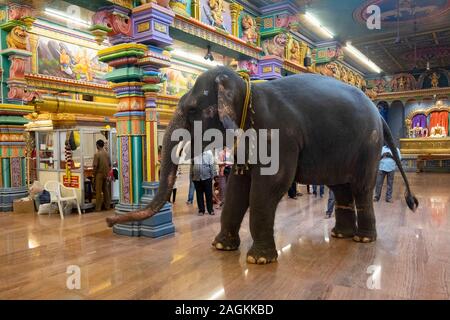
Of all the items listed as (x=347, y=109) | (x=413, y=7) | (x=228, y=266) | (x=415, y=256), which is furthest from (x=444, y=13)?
(x=228, y=266)

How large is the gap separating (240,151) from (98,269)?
1.79 meters

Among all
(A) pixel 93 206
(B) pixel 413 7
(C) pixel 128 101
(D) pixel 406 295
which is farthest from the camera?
(B) pixel 413 7

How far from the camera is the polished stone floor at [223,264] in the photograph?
3.02 metres

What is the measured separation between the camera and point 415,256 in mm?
3900

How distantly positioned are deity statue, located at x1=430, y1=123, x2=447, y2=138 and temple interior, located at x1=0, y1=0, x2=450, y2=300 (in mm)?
5893

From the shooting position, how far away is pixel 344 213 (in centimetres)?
467

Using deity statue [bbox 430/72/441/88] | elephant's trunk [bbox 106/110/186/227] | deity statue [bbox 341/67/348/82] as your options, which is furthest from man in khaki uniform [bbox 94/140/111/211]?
deity statue [bbox 430/72/441/88]

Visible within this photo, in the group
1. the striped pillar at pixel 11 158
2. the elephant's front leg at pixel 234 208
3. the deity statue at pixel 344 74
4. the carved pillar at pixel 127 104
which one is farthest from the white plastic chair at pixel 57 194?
the deity statue at pixel 344 74

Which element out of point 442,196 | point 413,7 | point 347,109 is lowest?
point 442,196

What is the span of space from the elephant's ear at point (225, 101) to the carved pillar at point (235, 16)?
3815 millimetres

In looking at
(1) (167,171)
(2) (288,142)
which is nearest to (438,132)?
(2) (288,142)

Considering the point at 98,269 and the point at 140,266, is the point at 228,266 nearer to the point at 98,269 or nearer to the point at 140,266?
the point at 140,266

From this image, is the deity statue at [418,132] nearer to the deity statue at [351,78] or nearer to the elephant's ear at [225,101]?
the deity statue at [351,78]

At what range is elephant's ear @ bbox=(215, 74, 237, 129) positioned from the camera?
138 inches
